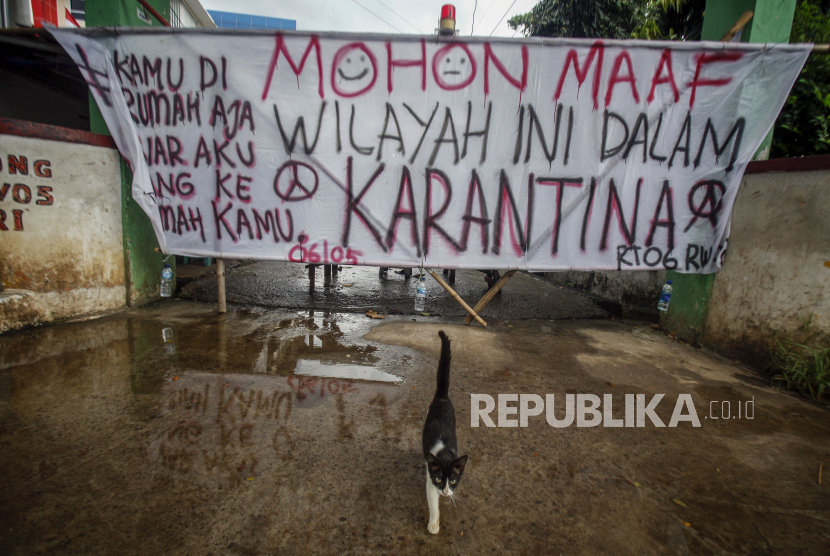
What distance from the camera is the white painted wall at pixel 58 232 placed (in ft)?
11.3

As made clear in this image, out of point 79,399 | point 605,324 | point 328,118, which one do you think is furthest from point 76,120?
point 605,324

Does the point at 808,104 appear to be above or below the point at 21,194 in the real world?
above

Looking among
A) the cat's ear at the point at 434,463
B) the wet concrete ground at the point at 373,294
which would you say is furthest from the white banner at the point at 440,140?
the cat's ear at the point at 434,463

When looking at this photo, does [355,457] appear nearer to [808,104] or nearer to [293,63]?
[293,63]

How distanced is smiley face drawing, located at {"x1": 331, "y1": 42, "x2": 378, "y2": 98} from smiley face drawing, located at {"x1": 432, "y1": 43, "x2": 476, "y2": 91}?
59 cm

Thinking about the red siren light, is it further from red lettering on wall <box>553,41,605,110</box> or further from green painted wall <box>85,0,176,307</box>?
green painted wall <box>85,0,176,307</box>

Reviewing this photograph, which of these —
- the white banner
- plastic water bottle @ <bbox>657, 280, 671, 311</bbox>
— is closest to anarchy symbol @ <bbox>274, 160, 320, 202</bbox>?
the white banner

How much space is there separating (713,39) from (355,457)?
538cm

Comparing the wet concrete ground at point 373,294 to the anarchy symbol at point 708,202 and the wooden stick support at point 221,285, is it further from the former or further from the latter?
the anarchy symbol at point 708,202

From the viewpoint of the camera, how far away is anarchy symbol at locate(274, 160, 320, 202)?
3762 mm

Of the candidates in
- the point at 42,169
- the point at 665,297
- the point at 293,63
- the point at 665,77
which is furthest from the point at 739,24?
the point at 42,169

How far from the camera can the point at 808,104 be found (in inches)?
148

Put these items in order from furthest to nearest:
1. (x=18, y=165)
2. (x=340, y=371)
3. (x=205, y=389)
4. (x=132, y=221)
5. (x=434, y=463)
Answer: (x=132, y=221) < (x=18, y=165) < (x=340, y=371) < (x=205, y=389) < (x=434, y=463)

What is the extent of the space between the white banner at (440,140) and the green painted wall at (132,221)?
17.8 inches
